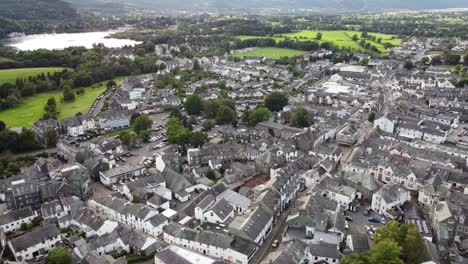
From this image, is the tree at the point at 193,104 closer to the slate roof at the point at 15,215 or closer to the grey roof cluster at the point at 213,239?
the slate roof at the point at 15,215

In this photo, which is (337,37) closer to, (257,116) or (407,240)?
(257,116)

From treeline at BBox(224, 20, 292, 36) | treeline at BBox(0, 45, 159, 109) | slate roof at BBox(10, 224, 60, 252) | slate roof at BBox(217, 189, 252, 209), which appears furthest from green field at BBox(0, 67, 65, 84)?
treeline at BBox(224, 20, 292, 36)

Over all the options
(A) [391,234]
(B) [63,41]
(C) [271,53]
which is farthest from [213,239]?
(B) [63,41]

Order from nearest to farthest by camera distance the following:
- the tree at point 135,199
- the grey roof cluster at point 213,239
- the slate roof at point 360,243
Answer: the slate roof at point 360,243 < the grey roof cluster at point 213,239 < the tree at point 135,199

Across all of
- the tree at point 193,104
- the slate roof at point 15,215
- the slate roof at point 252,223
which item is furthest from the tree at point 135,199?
the tree at point 193,104

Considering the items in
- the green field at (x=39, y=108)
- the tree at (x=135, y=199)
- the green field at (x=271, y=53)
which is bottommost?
the green field at (x=39, y=108)
